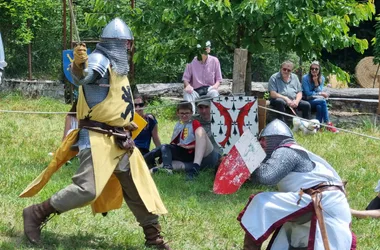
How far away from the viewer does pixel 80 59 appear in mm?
5035

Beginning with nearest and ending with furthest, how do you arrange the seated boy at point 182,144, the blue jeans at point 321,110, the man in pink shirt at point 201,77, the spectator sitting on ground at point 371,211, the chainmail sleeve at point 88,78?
1. the chainmail sleeve at point 88,78
2. the spectator sitting on ground at point 371,211
3. the seated boy at point 182,144
4. the man in pink shirt at point 201,77
5. the blue jeans at point 321,110

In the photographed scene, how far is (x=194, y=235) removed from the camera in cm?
599

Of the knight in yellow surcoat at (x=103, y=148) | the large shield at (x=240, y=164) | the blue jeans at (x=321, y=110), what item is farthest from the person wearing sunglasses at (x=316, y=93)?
the knight in yellow surcoat at (x=103, y=148)

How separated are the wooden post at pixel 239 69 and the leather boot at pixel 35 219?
10.2ft

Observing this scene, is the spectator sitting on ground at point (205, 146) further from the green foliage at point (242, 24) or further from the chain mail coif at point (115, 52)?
the chain mail coif at point (115, 52)

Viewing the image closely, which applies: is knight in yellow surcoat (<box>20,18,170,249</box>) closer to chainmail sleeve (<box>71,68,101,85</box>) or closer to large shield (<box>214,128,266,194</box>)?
chainmail sleeve (<box>71,68,101,85</box>)

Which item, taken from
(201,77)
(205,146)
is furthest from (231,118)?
(201,77)

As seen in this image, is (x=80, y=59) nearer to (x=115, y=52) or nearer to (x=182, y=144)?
(x=115, y=52)

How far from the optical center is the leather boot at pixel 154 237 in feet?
18.1

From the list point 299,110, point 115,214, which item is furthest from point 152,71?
point 115,214

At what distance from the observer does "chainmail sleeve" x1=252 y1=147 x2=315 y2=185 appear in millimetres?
4992

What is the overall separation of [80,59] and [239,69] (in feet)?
10.1

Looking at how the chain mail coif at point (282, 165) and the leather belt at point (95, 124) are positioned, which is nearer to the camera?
the chain mail coif at point (282, 165)

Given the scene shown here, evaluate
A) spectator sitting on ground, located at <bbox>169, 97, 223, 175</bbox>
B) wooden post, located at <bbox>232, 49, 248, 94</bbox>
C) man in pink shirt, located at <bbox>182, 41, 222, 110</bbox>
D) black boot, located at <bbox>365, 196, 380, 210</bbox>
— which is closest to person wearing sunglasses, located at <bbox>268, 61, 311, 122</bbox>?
man in pink shirt, located at <bbox>182, 41, 222, 110</bbox>
